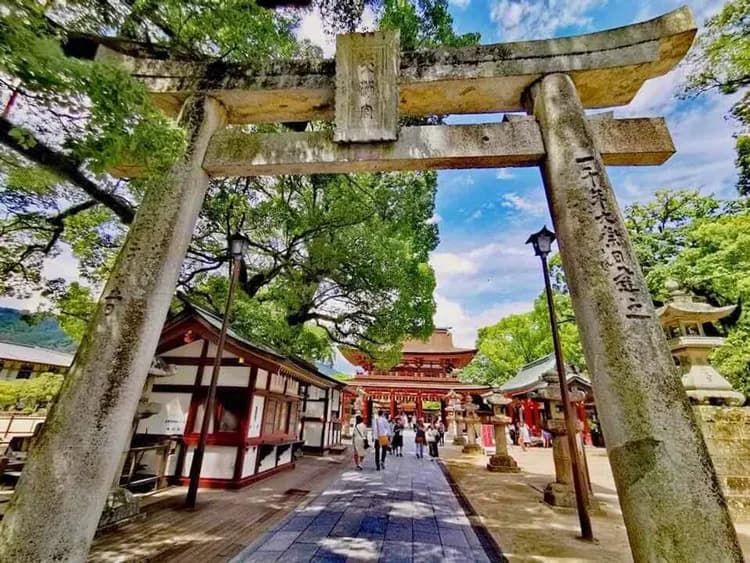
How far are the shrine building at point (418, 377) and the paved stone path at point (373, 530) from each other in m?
13.6

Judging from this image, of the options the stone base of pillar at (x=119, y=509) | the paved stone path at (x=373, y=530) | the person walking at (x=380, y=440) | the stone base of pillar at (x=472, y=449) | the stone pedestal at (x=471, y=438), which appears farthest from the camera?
the stone pedestal at (x=471, y=438)

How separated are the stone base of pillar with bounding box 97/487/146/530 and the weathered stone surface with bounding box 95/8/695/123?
205 inches

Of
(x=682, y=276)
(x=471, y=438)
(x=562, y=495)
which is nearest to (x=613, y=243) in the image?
(x=562, y=495)

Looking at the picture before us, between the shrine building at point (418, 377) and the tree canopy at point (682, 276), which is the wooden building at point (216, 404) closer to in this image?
the tree canopy at point (682, 276)

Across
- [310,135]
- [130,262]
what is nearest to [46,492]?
[130,262]

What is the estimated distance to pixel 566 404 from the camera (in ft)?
19.5

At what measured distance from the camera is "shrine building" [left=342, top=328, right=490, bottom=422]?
25219 mm

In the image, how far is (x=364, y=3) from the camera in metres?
6.39

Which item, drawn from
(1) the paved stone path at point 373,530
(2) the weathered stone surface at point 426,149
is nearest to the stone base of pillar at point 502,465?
(1) the paved stone path at point 373,530

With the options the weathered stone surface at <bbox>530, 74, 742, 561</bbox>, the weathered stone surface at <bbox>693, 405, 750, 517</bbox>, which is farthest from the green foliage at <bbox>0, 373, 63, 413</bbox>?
the weathered stone surface at <bbox>693, 405, 750, 517</bbox>

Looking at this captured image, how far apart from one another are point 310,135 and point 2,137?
2.54 meters

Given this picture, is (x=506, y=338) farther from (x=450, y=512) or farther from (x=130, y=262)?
(x=130, y=262)

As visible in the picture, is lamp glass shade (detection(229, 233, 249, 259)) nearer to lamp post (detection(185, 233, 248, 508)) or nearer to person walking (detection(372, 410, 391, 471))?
lamp post (detection(185, 233, 248, 508))

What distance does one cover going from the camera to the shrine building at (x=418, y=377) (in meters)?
25.2
